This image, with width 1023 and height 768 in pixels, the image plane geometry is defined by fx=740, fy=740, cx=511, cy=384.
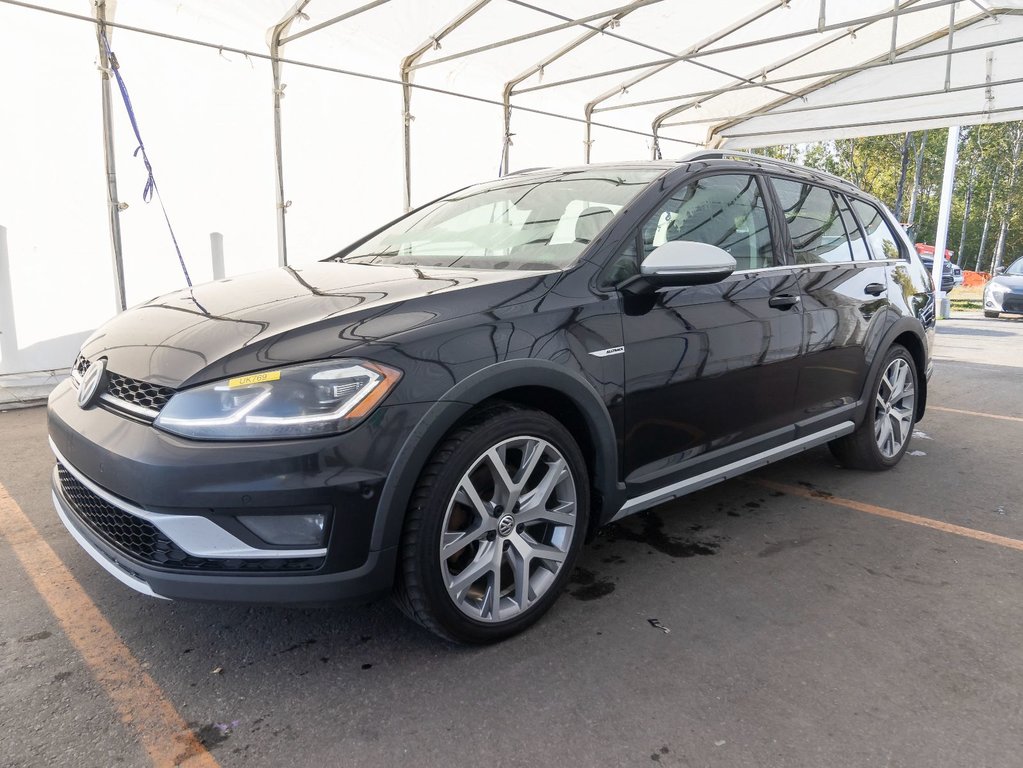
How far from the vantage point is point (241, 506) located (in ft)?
6.07

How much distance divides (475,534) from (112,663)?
1137 millimetres

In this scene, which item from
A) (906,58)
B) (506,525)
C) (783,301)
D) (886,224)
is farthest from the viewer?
(906,58)

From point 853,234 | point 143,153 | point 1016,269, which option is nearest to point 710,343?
A: point 853,234

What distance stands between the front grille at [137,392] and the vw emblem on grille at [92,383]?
0.03 m

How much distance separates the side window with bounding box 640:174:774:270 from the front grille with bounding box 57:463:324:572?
1.59 meters

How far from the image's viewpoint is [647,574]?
2.82 meters

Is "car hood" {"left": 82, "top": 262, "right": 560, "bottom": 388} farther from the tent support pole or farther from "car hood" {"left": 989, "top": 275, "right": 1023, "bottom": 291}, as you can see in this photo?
"car hood" {"left": 989, "top": 275, "right": 1023, "bottom": 291}

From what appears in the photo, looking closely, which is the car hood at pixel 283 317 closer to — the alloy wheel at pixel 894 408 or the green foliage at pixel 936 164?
the alloy wheel at pixel 894 408

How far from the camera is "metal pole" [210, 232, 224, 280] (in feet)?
22.4

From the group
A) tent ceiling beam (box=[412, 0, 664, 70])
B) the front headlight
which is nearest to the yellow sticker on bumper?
the front headlight

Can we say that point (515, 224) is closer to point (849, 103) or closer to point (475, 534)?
point (475, 534)

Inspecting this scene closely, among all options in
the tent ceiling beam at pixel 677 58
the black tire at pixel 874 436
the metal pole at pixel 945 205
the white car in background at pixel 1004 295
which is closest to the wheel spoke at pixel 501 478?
the black tire at pixel 874 436

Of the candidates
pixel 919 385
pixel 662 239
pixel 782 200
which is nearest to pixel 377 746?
pixel 662 239

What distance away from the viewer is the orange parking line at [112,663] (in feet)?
5.98
